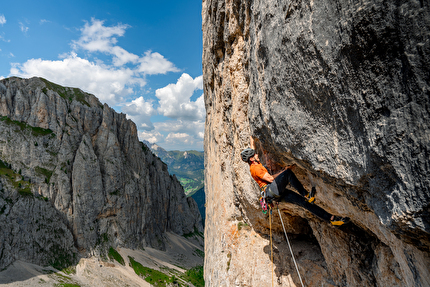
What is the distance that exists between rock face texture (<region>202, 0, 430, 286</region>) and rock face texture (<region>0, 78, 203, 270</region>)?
52.7 meters

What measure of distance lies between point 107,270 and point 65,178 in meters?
22.2

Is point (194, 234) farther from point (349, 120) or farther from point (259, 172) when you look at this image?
point (349, 120)

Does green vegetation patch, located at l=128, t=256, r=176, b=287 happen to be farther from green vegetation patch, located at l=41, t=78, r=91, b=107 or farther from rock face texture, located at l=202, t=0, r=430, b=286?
rock face texture, located at l=202, t=0, r=430, b=286

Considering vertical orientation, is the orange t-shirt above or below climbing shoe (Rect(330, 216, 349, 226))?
above

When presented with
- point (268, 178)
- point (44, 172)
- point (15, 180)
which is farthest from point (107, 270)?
point (268, 178)

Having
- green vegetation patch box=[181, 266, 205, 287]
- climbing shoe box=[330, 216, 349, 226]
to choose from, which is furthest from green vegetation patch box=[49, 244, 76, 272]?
climbing shoe box=[330, 216, 349, 226]

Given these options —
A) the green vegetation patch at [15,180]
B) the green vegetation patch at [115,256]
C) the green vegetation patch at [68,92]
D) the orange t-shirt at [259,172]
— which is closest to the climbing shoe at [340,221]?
the orange t-shirt at [259,172]

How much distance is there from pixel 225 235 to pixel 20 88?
6384 centimetres

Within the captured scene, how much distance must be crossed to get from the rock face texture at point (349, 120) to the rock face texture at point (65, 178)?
52.7 meters

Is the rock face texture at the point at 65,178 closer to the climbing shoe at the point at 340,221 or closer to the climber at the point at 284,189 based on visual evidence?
the climber at the point at 284,189

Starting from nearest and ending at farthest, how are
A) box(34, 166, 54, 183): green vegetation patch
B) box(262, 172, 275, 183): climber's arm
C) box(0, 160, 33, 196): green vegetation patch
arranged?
box(262, 172, 275, 183): climber's arm < box(0, 160, 33, 196): green vegetation patch < box(34, 166, 54, 183): green vegetation patch

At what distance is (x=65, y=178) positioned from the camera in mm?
48812

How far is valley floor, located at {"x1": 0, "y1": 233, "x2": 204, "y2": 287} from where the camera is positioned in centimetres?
3712

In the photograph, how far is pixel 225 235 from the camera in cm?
827
